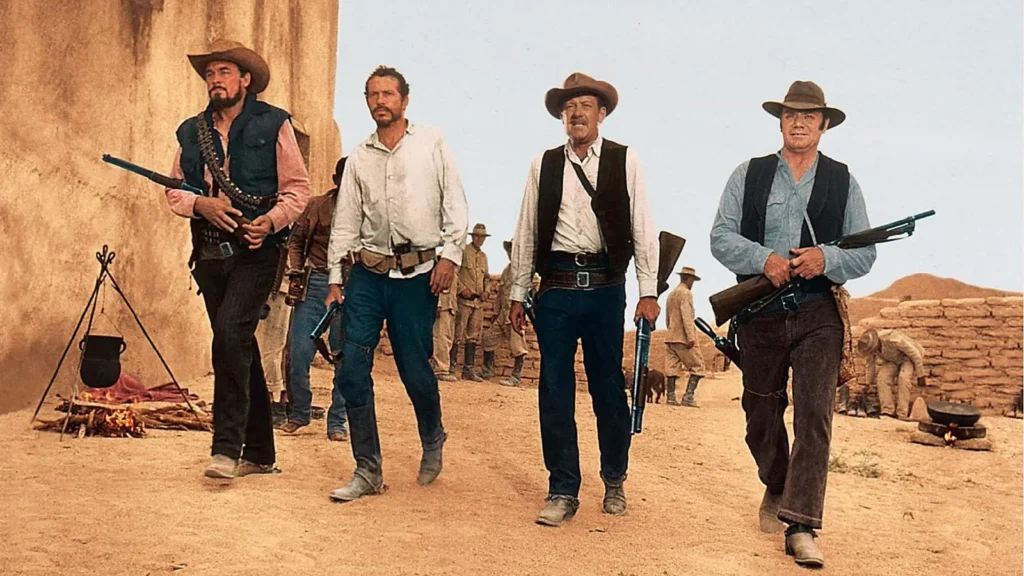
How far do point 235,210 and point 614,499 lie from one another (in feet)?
8.00

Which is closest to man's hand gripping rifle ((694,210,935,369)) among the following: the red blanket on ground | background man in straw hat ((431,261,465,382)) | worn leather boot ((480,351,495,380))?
the red blanket on ground

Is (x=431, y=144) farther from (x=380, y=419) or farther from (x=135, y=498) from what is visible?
(x=380, y=419)

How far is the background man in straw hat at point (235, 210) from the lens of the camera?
17.3ft

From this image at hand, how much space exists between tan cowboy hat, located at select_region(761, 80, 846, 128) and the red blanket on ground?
18.6 ft

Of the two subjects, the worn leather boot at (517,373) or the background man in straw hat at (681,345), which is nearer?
the background man in straw hat at (681,345)

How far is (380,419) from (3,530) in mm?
4740

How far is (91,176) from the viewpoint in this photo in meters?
8.96

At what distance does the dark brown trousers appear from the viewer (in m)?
4.66

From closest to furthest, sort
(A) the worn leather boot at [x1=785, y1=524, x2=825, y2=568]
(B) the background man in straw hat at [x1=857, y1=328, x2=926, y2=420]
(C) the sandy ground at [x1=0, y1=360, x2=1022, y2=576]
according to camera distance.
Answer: (C) the sandy ground at [x1=0, y1=360, x2=1022, y2=576], (A) the worn leather boot at [x1=785, y1=524, x2=825, y2=568], (B) the background man in straw hat at [x1=857, y1=328, x2=926, y2=420]

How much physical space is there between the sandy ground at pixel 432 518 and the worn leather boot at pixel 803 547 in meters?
0.07

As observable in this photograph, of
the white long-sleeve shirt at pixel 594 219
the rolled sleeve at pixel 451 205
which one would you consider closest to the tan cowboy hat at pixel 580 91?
the white long-sleeve shirt at pixel 594 219

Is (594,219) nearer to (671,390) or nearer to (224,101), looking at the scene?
(224,101)

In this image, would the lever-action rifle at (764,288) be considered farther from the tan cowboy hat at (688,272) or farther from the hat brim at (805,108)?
the tan cowboy hat at (688,272)

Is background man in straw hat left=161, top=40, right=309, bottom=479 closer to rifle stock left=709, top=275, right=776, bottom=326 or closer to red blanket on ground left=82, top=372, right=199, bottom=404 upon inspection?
rifle stock left=709, top=275, right=776, bottom=326
